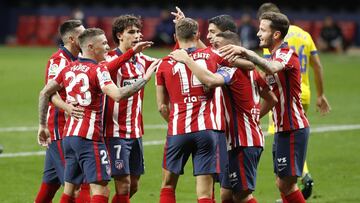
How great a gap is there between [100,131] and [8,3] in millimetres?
40962

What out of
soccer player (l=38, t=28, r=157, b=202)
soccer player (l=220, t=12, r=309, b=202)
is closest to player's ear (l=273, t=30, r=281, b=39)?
soccer player (l=220, t=12, r=309, b=202)

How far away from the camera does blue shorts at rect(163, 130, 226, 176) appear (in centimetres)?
1004

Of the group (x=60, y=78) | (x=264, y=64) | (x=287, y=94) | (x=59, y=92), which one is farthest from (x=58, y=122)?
(x=287, y=94)

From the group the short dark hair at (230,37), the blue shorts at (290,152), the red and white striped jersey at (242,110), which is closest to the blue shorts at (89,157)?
the red and white striped jersey at (242,110)

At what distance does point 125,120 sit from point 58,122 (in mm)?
819

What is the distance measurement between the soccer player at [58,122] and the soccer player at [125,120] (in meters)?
0.45

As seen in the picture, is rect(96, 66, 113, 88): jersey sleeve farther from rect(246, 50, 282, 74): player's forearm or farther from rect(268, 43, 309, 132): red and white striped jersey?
rect(268, 43, 309, 132): red and white striped jersey

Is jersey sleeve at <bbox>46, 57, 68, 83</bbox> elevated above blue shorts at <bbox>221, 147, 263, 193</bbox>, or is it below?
above

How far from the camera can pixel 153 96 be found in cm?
2616

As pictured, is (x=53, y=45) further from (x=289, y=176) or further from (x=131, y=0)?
(x=289, y=176)

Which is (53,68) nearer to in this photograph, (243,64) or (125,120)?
(125,120)

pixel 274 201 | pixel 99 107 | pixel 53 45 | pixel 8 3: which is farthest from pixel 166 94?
pixel 8 3

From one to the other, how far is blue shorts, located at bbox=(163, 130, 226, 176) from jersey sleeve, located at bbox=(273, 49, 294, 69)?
3.60ft

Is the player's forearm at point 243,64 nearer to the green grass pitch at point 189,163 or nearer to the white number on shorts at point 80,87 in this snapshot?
the white number on shorts at point 80,87
